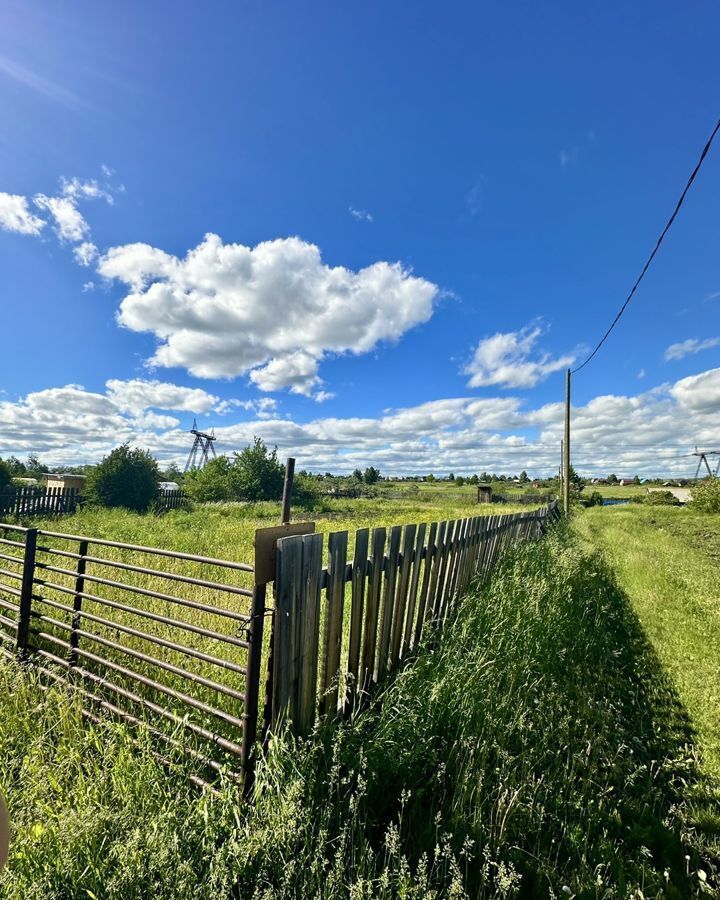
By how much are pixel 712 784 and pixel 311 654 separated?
111 inches

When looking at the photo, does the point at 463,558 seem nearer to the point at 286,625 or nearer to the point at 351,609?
the point at 351,609

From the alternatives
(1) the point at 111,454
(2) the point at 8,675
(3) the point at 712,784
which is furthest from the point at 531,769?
(1) the point at 111,454

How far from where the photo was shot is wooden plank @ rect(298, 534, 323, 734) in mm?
2408

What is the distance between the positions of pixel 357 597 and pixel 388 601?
0.46 metres

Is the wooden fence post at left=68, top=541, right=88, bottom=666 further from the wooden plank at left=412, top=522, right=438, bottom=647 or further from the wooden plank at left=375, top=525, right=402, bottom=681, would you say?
the wooden plank at left=412, top=522, right=438, bottom=647

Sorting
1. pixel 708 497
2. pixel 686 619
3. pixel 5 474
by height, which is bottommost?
pixel 686 619

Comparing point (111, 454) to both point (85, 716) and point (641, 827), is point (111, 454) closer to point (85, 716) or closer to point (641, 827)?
point (85, 716)

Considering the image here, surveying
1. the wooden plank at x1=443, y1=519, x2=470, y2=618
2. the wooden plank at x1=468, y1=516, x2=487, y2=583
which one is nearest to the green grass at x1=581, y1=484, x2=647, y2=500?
the wooden plank at x1=468, y1=516, x2=487, y2=583

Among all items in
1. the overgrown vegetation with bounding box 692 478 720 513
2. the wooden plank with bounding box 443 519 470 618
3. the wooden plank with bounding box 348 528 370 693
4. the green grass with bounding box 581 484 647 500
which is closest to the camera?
the wooden plank with bounding box 348 528 370 693

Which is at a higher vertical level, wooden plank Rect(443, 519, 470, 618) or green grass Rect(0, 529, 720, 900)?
wooden plank Rect(443, 519, 470, 618)

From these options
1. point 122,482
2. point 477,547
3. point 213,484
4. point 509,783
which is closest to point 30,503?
point 122,482

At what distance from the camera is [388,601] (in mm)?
3215

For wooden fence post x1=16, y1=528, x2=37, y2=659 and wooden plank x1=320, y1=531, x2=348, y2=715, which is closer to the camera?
wooden plank x1=320, y1=531, x2=348, y2=715

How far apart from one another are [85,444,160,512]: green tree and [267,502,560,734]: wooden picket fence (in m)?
20.8
